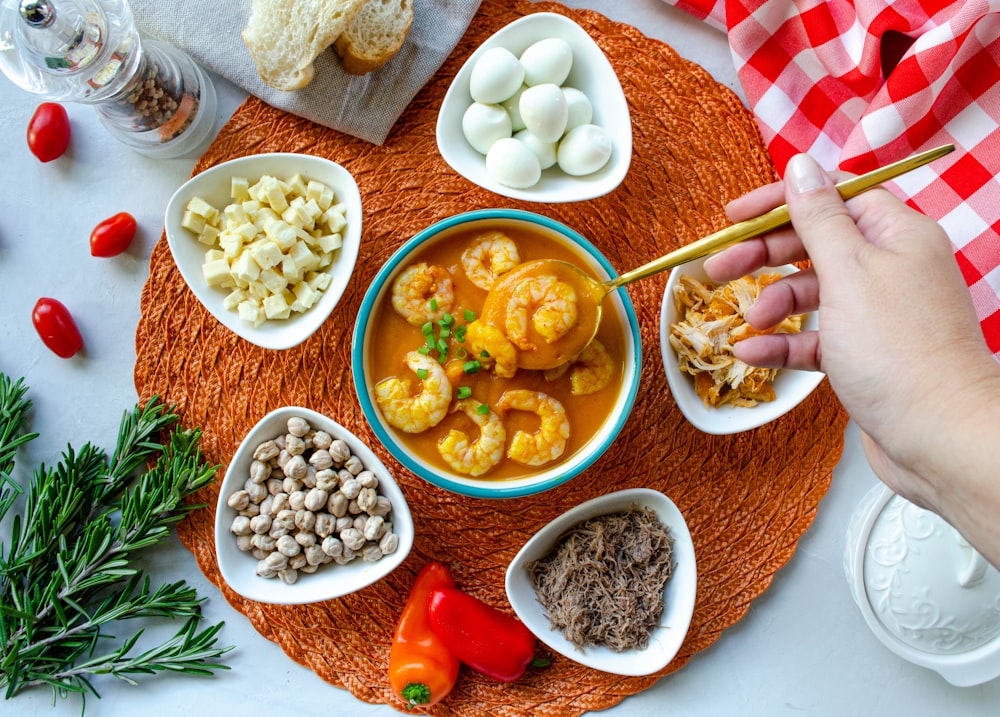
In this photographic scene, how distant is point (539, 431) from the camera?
2463 mm

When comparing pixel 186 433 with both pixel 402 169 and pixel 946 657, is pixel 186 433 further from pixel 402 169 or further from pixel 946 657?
pixel 946 657

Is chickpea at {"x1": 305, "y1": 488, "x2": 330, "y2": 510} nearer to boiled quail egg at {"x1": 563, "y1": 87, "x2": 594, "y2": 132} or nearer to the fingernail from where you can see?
boiled quail egg at {"x1": 563, "y1": 87, "x2": 594, "y2": 132}

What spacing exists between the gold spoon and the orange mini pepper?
0.85m

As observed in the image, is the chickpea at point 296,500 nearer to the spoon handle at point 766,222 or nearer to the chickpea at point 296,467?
the chickpea at point 296,467

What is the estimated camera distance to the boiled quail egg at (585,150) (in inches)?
94.8

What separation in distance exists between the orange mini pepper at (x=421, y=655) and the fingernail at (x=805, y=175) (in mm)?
1662

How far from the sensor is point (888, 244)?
1.89 metres

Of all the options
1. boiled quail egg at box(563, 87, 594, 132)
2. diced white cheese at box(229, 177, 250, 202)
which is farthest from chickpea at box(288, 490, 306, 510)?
boiled quail egg at box(563, 87, 594, 132)

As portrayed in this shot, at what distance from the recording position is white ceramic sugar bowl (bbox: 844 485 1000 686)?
7.91 ft

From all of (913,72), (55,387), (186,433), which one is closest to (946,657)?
(913,72)

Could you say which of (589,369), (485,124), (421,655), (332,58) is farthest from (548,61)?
(421,655)

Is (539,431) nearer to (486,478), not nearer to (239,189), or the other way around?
(486,478)

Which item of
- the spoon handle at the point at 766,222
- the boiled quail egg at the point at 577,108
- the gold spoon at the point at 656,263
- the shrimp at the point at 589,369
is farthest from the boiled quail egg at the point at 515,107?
the shrimp at the point at 589,369

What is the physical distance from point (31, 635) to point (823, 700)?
9.06ft
